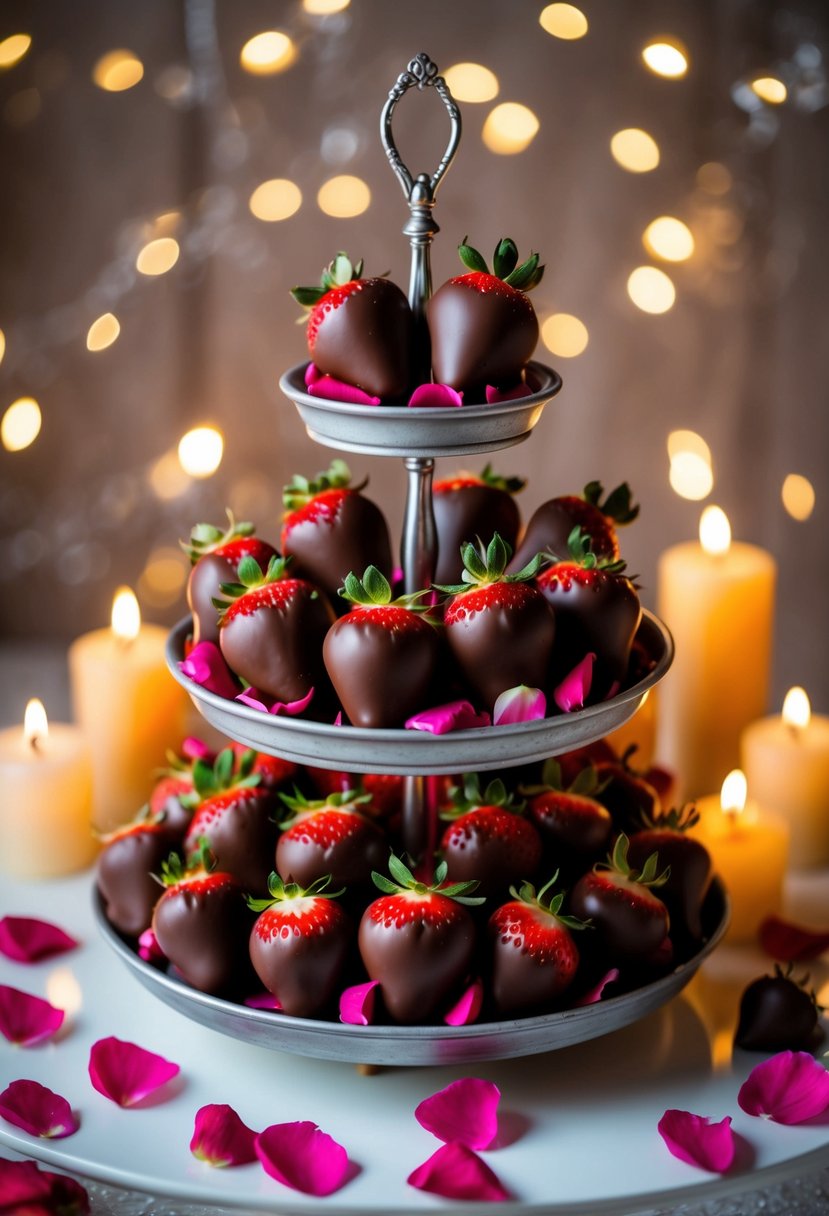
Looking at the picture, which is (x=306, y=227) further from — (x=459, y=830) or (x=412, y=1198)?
(x=412, y=1198)

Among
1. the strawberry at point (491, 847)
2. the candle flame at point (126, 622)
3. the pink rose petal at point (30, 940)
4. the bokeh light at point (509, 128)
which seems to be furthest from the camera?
the bokeh light at point (509, 128)

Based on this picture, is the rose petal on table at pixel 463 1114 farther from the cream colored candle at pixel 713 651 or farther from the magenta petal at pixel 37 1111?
the cream colored candle at pixel 713 651

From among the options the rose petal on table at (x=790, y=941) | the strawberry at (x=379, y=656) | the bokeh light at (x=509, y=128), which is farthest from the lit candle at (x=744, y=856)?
the bokeh light at (x=509, y=128)

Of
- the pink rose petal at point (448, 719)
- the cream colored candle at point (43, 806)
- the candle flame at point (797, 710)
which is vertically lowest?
the cream colored candle at point (43, 806)

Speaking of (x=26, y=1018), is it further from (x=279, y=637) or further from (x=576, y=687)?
(x=576, y=687)

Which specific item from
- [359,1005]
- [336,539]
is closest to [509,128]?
[336,539]

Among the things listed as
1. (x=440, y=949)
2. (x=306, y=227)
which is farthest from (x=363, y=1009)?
(x=306, y=227)

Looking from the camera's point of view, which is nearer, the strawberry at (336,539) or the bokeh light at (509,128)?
the strawberry at (336,539)
